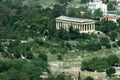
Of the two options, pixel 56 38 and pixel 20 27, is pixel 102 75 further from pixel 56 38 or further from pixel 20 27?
pixel 20 27

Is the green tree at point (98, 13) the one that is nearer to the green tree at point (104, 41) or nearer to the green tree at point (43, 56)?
the green tree at point (104, 41)

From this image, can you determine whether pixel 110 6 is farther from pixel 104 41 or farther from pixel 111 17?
pixel 104 41

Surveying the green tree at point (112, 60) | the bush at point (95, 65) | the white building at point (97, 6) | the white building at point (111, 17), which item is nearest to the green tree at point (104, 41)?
the green tree at point (112, 60)

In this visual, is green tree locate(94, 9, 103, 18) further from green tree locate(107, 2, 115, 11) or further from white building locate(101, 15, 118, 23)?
green tree locate(107, 2, 115, 11)

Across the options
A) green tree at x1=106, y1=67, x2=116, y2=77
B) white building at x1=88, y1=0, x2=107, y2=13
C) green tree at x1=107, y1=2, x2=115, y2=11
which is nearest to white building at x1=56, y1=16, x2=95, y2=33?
white building at x1=88, y1=0, x2=107, y2=13

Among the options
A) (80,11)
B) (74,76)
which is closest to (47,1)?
(80,11)

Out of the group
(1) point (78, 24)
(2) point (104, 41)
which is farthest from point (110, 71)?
(1) point (78, 24)

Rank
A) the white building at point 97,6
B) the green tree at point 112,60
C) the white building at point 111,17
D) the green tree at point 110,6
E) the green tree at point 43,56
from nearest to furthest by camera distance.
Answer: the green tree at point 112,60 → the green tree at point 43,56 → the white building at point 111,17 → the white building at point 97,6 → the green tree at point 110,6
